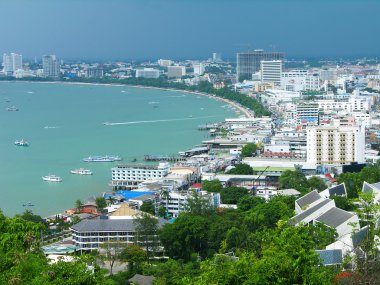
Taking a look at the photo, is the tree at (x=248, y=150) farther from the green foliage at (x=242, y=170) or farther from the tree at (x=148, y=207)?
the tree at (x=148, y=207)

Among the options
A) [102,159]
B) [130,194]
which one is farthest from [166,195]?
[102,159]

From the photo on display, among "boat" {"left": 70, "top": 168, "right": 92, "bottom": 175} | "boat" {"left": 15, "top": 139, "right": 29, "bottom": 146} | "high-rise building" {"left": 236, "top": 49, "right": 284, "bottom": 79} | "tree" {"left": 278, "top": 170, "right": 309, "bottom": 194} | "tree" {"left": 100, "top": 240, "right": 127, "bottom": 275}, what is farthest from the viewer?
"high-rise building" {"left": 236, "top": 49, "right": 284, "bottom": 79}

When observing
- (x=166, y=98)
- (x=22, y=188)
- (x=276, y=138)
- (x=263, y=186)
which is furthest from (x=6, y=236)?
(x=166, y=98)

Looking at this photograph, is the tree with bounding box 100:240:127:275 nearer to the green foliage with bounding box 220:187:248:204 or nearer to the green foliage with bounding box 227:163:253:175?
the green foliage with bounding box 220:187:248:204

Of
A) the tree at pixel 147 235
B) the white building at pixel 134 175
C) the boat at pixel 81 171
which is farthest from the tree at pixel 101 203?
the boat at pixel 81 171

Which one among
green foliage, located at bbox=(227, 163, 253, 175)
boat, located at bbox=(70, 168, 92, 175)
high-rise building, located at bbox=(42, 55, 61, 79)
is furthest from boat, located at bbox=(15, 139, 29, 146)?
high-rise building, located at bbox=(42, 55, 61, 79)

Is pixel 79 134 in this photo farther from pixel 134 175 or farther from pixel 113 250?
pixel 113 250
